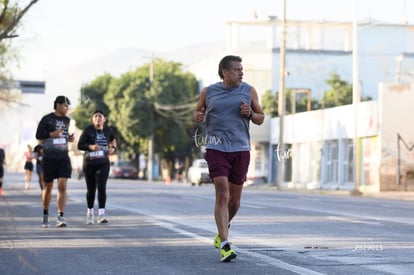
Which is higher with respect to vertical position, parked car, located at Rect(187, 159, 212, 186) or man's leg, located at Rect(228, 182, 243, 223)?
parked car, located at Rect(187, 159, 212, 186)

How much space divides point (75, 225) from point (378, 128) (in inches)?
1339

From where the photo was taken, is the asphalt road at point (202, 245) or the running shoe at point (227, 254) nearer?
the asphalt road at point (202, 245)

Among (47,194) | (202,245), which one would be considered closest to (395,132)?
(47,194)

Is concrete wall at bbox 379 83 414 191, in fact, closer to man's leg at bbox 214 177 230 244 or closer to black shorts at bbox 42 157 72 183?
black shorts at bbox 42 157 72 183

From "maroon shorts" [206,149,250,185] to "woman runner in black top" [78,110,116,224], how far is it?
21.4 feet

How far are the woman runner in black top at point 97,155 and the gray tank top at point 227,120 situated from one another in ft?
21.3

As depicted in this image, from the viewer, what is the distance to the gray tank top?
1102 centimetres

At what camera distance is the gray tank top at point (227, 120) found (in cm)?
1102

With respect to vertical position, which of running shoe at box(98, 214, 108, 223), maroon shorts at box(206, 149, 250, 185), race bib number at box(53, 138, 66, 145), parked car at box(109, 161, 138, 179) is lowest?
running shoe at box(98, 214, 108, 223)

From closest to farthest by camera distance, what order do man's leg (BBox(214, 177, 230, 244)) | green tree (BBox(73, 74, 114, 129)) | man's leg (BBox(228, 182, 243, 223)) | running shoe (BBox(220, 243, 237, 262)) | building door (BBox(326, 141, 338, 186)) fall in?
1. running shoe (BBox(220, 243, 237, 262))
2. man's leg (BBox(214, 177, 230, 244))
3. man's leg (BBox(228, 182, 243, 223))
4. building door (BBox(326, 141, 338, 186))
5. green tree (BBox(73, 74, 114, 129))

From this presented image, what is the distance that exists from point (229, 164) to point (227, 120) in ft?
1.46

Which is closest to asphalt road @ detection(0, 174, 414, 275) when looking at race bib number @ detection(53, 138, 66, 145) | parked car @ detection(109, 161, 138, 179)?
race bib number @ detection(53, 138, 66, 145)

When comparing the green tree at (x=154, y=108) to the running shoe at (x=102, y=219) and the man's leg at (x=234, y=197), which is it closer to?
the running shoe at (x=102, y=219)

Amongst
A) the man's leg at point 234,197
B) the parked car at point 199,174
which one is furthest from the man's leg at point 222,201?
the parked car at point 199,174
